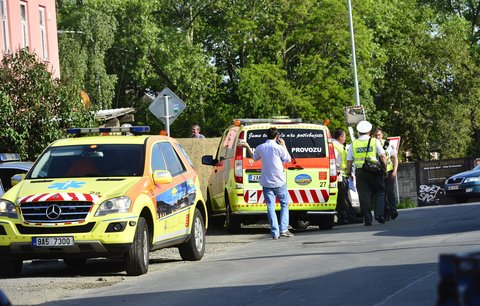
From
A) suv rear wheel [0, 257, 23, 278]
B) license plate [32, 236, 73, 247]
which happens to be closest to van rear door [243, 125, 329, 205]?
suv rear wheel [0, 257, 23, 278]

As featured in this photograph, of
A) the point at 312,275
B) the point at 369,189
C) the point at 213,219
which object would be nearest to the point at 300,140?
the point at 369,189

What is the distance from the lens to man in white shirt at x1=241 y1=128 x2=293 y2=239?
19.9m

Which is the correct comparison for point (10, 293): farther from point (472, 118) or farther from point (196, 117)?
point (472, 118)

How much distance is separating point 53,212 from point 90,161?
5.16 ft

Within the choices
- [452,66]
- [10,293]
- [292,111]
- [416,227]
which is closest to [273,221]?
[416,227]

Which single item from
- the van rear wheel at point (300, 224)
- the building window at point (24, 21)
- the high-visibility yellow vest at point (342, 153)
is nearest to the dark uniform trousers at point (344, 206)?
the high-visibility yellow vest at point (342, 153)

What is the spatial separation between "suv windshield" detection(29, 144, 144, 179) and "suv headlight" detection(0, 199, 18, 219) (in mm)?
1017

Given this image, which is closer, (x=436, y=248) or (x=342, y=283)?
(x=342, y=283)

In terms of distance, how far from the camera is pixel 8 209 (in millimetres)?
14297

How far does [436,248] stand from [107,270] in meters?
4.01

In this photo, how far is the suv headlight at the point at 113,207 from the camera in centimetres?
1403

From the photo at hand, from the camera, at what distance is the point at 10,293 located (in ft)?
41.8

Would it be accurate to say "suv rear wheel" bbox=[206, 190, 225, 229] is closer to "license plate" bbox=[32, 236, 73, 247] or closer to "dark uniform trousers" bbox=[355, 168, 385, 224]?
"dark uniform trousers" bbox=[355, 168, 385, 224]

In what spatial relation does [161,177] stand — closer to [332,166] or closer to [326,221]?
[332,166]
